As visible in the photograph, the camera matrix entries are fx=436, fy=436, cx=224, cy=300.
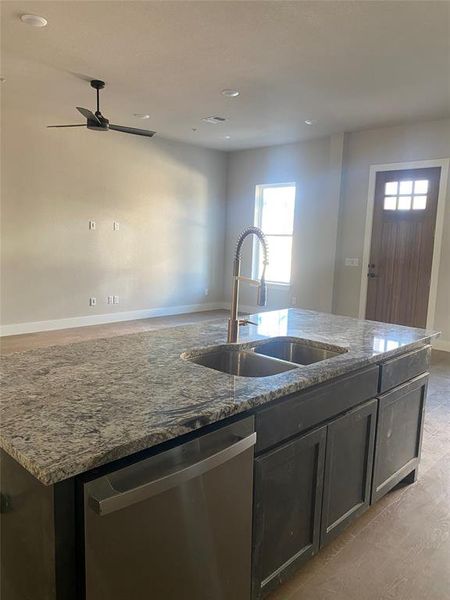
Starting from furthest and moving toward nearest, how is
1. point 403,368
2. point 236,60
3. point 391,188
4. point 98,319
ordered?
1. point 98,319
2. point 391,188
3. point 236,60
4. point 403,368

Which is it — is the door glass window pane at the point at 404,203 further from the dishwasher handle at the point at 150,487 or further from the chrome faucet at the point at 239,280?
the dishwasher handle at the point at 150,487

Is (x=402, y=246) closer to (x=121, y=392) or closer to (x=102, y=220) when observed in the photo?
(x=102, y=220)

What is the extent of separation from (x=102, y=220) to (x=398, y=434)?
5428 millimetres

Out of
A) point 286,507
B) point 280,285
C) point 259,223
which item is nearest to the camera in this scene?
point 286,507

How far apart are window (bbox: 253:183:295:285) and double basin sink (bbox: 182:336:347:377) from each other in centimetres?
545

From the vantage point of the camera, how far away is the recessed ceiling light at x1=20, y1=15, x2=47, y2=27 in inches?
123

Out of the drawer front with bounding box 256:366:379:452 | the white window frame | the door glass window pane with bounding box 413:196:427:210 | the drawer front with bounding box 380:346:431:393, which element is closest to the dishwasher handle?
the drawer front with bounding box 256:366:379:452

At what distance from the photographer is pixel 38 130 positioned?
5.71 m

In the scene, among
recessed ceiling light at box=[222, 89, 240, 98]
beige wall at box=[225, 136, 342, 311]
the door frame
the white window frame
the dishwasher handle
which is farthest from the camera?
the white window frame

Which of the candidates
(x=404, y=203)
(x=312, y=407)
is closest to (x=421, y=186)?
(x=404, y=203)

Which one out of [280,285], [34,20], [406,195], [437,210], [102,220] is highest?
[34,20]

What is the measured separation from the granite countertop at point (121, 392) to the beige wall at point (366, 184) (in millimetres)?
3973

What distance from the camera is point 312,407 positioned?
5.11 feet

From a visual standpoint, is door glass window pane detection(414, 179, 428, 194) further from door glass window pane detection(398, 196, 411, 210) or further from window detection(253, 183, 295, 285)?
window detection(253, 183, 295, 285)
